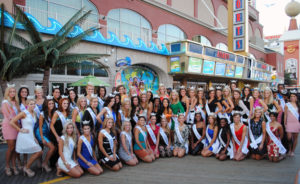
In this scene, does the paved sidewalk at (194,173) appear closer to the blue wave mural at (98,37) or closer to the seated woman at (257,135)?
the seated woman at (257,135)

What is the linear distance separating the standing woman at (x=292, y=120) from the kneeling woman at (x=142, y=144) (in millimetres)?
3514

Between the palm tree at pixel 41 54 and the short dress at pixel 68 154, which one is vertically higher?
the palm tree at pixel 41 54

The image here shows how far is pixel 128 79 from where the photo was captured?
1495cm

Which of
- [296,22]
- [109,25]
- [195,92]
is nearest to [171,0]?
[109,25]

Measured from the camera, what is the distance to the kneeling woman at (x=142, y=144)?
517 cm

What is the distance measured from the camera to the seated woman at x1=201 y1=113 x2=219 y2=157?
554 centimetres

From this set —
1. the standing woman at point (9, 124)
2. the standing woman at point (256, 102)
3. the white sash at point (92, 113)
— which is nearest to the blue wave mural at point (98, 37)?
the standing woman at point (9, 124)

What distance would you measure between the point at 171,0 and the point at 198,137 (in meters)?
16.7

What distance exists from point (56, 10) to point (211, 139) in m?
10.8

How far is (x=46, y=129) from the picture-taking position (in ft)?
15.3

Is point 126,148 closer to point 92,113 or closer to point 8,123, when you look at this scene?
point 92,113

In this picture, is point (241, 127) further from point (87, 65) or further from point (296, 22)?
point (296, 22)

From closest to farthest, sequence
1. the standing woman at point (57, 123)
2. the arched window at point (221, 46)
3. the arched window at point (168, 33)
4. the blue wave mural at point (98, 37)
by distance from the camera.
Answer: the standing woman at point (57, 123), the blue wave mural at point (98, 37), the arched window at point (168, 33), the arched window at point (221, 46)

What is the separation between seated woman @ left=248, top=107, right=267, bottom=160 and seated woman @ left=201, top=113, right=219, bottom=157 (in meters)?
0.81
